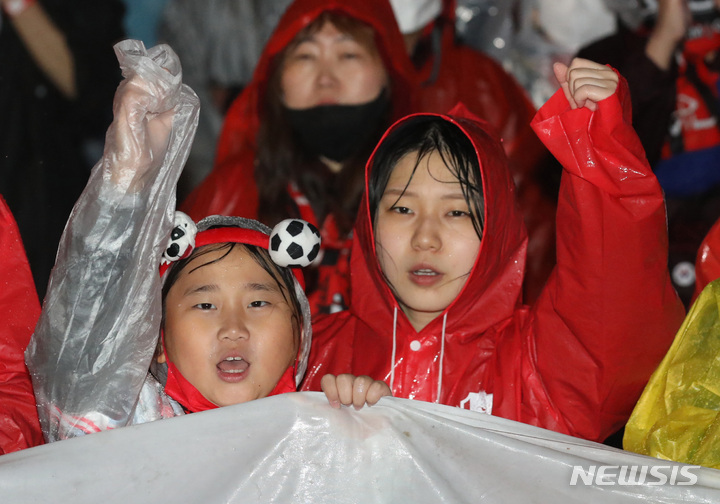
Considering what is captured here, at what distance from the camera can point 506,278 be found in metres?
1.76

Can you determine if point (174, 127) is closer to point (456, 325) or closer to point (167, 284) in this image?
point (167, 284)

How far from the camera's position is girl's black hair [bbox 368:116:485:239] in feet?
5.53

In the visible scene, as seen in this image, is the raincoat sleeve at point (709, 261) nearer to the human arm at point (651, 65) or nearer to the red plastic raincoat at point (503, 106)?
the red plastic raincoat at point (503, 106)

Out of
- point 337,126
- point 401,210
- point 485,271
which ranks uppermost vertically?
point 337,126

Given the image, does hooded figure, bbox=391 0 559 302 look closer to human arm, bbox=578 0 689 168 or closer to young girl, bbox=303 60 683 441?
human arm, bbox=578 0 689 168

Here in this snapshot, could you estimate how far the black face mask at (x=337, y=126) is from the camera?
267 centimetres

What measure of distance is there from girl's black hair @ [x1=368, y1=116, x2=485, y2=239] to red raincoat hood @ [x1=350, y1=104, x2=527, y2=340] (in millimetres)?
16

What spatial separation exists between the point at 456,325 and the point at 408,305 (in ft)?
0.35

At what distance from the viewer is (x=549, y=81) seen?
9.97ft

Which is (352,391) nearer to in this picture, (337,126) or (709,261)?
(709,261)

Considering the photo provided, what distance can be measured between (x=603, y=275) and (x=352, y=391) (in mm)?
456

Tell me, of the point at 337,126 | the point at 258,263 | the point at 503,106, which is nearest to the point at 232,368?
the point at 258,263

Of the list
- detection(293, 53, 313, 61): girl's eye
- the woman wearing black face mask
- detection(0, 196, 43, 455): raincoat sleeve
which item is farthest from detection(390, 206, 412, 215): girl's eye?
detection(293, 53, 313, 61): girl's eye

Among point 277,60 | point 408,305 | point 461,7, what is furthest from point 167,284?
point 461,7
